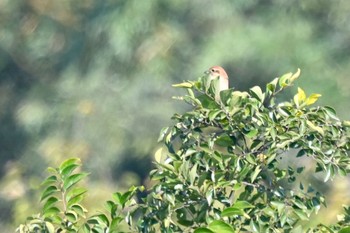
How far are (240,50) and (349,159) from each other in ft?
19.2

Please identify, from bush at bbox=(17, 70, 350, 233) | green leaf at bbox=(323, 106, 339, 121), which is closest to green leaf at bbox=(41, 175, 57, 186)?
bush at bbox=(17, 70, 350, 233)

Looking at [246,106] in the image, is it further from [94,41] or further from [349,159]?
[94,41]

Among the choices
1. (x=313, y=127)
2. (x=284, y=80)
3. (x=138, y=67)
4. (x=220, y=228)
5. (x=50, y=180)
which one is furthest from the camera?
(x=138, y=67)

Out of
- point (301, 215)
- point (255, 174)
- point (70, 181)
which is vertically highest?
point (70, 181)

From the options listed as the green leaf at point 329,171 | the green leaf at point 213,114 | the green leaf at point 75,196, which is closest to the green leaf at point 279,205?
the green leaf at point 329,171

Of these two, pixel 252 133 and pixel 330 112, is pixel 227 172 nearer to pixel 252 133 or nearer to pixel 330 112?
pixel 252 133

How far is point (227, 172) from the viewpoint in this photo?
3.06 m

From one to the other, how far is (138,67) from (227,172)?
6.42 metres

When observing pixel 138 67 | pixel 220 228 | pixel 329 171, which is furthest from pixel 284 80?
pixel 138 67

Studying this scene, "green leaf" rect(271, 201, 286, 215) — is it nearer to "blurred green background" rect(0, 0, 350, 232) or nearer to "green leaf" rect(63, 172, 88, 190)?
"green leaf" rect(63, 172, 88, 190)

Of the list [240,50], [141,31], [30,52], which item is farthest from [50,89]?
[240,50]

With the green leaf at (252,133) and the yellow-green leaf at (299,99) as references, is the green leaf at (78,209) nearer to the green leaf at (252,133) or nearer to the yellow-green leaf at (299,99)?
the green leaf at (252,133)

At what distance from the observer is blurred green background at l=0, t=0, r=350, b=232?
29.1 ft

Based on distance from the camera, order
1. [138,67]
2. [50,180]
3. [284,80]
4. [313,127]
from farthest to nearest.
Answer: [138,67] < [284,80] < [313,127] < [50,180]
